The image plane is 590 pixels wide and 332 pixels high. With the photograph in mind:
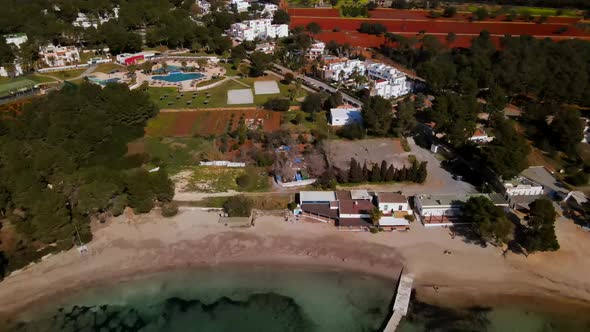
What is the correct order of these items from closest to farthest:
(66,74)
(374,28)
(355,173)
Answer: (355,173) < (66,74) < (374,28)

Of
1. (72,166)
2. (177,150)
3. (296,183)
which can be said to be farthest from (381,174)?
(72,166)

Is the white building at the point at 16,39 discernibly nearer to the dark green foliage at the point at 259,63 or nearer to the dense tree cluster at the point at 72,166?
the dense tree cluster at the point at 72,166

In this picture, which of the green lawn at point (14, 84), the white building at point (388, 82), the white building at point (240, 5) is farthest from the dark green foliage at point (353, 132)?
the white building at point (240, 5)

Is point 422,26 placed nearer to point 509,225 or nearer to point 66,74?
point 66,74

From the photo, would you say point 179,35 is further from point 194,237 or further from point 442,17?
point 442,17

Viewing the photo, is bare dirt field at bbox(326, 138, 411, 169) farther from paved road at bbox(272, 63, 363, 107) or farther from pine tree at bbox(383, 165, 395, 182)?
paved road at bbox(272, 63, 363, 107)
